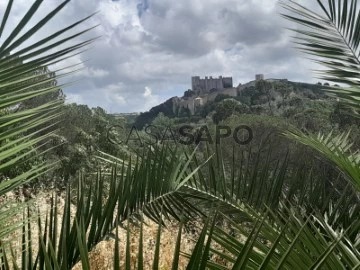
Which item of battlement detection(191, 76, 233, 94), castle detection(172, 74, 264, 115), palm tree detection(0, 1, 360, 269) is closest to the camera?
palm tree detection(0, 1, 360, 269)

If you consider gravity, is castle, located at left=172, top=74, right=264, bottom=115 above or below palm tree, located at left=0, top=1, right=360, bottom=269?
below

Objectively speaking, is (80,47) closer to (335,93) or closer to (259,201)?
(335,93)

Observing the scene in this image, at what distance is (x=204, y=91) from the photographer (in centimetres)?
11162

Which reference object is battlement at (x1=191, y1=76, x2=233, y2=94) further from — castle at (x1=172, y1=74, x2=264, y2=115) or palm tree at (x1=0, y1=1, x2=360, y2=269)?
palm tree at (x1=0, y1=1, x2=360, y2=269)

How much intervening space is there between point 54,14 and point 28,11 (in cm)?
3

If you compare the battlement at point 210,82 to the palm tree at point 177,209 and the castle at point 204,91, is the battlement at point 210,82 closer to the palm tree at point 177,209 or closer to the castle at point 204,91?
the castle at point 204,91

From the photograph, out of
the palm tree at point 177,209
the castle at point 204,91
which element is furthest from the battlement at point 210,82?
the palm tree at point 177,209

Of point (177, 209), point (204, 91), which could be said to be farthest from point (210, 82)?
point (177, 209)

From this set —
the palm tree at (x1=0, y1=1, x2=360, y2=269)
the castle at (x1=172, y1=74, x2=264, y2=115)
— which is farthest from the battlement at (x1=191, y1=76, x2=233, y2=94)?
the palm tree at (x1=0, y1=1, x2=360, y2=269)

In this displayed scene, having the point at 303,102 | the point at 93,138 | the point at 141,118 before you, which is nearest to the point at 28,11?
the point at 93,138

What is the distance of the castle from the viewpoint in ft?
295

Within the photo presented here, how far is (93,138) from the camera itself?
27.3 m

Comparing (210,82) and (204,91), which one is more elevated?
(210,82)

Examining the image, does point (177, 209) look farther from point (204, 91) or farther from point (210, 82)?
point (210, 82)
